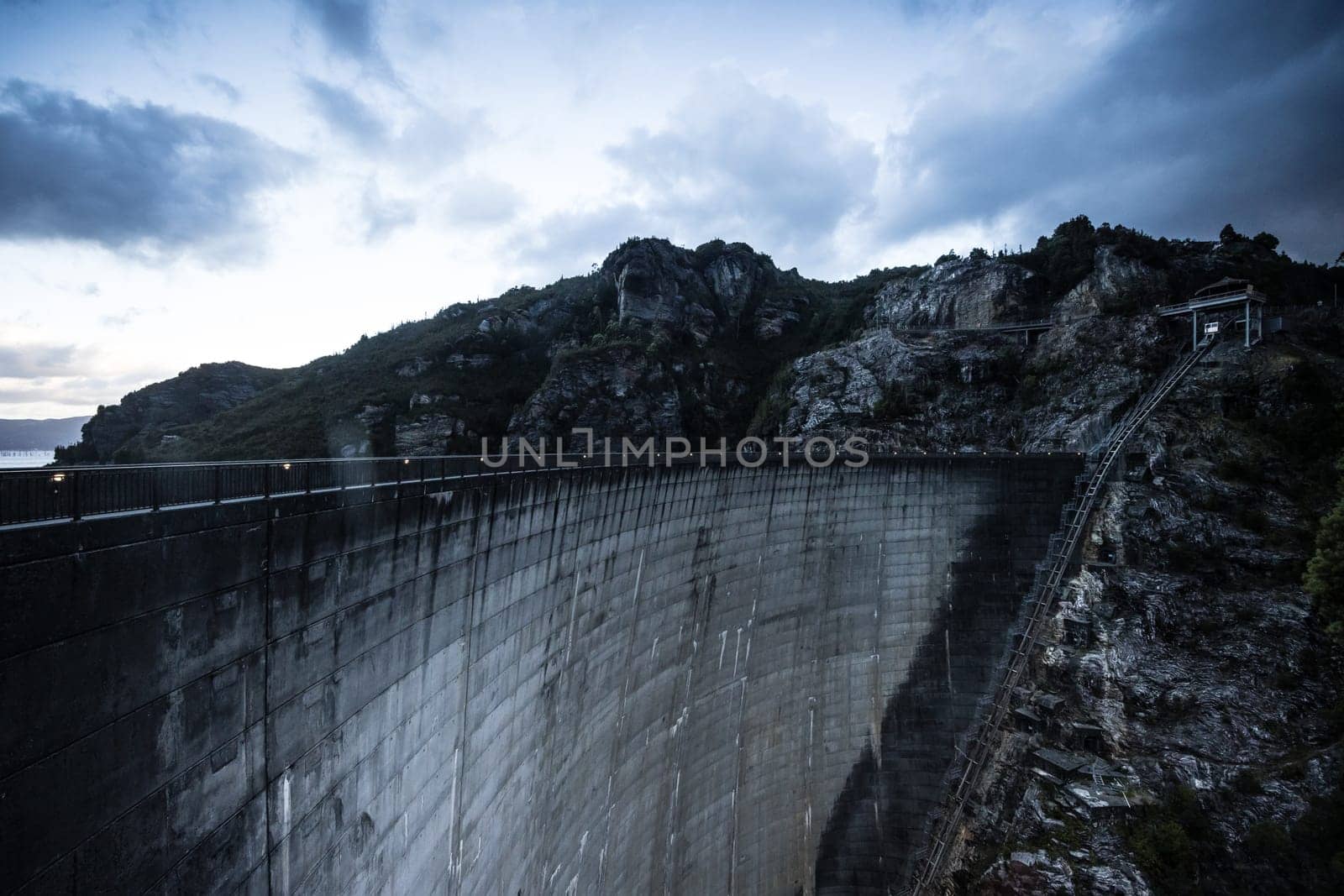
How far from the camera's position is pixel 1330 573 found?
22.6 metres

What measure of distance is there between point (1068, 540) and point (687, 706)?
72.4 ft

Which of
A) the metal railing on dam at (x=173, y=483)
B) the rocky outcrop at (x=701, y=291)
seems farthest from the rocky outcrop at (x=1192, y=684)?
the rocky outcrop at (x=701, y=291)

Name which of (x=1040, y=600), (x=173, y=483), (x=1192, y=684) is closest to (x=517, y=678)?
(x=173, y=483)

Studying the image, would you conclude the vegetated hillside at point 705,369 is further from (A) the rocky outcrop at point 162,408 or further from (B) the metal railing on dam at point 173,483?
(B) the metal railing on dam at point 173,483

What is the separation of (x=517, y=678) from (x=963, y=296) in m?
48.4

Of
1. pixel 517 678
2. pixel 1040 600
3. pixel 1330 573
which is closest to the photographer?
pixel 517 678

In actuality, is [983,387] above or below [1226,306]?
below

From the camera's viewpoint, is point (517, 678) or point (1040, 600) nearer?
point (517, 678)

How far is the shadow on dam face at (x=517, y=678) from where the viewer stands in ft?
12.9

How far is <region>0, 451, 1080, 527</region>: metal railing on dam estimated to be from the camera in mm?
3707

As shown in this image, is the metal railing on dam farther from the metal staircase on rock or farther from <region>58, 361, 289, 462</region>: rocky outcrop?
<region>58, 361, 289, 462</region>: rocky outcrop

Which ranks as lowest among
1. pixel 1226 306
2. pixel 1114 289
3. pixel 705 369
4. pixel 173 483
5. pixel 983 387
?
pixel 173 483

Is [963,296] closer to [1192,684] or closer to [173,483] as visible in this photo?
[1192,684]

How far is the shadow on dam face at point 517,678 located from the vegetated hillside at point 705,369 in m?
13.2
